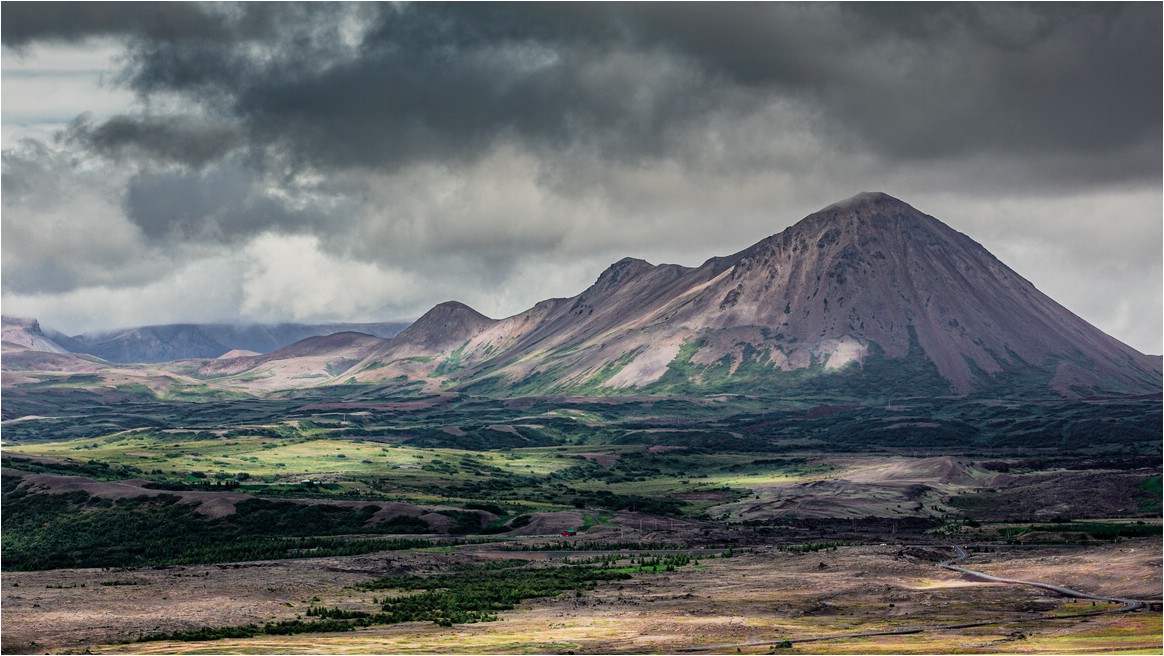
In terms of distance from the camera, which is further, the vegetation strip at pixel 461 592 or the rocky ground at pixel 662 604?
the vegetation strip at pixel 461 592

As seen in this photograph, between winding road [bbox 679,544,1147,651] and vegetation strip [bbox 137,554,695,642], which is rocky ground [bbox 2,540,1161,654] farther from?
vegetation strip [bbox 137,554,695,642]

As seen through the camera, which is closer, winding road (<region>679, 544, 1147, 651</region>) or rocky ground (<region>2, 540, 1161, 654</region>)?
rocky ground (<region>2, 540, 1161, 654</region>)

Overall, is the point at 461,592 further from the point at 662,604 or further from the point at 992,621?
the point at 992,621

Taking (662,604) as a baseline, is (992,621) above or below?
above

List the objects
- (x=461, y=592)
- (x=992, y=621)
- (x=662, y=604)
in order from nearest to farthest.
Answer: (x=992, y=621)
(x=662, y=604)
(x=461, y=592)

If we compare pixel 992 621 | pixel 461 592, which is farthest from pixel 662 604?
pixel 992 621

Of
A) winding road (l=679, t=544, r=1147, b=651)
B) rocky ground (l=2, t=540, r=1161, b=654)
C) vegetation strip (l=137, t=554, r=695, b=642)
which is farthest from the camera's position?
vegetation strip (l=137, t=554, r=695, b=642)

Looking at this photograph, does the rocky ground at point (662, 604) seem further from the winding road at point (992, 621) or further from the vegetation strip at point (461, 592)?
the vegetation strip at point (461, 592)

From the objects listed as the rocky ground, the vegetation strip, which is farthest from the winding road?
the vegetation strip

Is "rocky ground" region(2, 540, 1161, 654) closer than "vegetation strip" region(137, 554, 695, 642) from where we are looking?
Yes

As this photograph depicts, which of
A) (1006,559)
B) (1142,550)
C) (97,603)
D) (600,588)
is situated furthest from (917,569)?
(97,603)

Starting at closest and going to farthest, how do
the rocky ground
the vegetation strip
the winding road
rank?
the rocky ground → the winding road → the vegetation strip

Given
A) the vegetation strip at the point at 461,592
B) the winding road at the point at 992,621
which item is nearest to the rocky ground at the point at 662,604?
the winding road at the point at 992,621

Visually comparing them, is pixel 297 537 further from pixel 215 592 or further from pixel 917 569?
pixel 917 569
